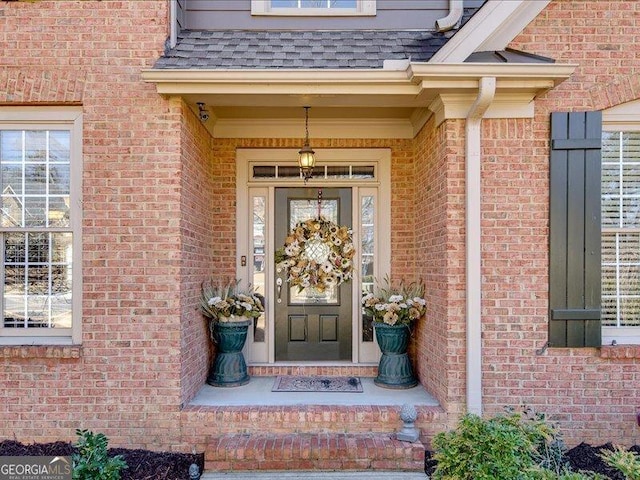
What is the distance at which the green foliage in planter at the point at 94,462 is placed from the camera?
3154 millimetres

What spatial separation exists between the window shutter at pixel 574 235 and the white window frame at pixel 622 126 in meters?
0.27

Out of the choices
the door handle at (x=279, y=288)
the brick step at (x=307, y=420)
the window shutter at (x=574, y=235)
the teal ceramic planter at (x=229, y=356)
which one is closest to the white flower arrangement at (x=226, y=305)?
the teal ceramic planter at (x=229, y=356)

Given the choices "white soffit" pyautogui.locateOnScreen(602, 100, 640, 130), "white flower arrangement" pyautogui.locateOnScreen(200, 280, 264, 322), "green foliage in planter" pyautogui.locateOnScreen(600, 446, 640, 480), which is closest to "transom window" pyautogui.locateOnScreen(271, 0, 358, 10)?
"white soffit" pyautogui.locateOnScreen(602, 100, 640, 130)

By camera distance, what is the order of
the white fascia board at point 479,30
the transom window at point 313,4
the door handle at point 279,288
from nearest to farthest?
the white fascia board at point 479,30 → the transom window at point 313,4 → the door handle at point 279,288

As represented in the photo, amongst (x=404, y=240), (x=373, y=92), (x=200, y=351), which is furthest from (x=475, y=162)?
(x=200, y=351)

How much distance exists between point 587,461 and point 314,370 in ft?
8.43

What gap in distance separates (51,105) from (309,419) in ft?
11.6

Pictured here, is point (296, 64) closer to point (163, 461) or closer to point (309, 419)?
point (309, 419)

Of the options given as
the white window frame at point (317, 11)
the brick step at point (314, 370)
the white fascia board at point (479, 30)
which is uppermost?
the white window frame at point (317, 11)

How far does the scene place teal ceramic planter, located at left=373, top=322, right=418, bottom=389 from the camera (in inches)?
174

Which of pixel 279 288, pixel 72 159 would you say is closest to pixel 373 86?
pixel 279 288

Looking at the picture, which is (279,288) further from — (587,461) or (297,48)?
(587,461)

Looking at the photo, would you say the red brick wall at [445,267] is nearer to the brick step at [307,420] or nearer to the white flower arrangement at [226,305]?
the brick step at [307,420]

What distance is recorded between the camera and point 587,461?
11.9 feet
